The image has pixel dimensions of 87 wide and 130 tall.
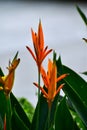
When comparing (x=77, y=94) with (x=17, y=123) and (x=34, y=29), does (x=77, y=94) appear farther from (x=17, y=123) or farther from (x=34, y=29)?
(x=34, y=29)

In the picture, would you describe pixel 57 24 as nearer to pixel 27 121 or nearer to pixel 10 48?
pixel 10 48

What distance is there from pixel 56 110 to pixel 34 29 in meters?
4.27

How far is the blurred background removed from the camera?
3775 mm

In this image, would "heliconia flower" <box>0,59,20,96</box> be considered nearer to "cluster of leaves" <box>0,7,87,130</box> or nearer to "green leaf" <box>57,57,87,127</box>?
"cluster of leaves" <box>0,7,87,130</box>

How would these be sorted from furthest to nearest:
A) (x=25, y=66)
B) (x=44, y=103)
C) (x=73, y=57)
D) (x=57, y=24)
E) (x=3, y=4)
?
(x=3, y=4)
(x=57, y=24)
(x=73, y=57)
(x=25, y=66)
(x=44, y=103)

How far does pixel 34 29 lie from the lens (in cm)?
498

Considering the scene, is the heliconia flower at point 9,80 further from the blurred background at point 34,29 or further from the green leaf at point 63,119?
the blurred background at point 34,29

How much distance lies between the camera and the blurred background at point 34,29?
3.78 meters

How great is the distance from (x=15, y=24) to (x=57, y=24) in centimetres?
59

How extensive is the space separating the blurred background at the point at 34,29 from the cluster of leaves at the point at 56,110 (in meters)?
2.48

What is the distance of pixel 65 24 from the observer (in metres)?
5.44

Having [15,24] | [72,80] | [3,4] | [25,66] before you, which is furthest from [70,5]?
[72,80]

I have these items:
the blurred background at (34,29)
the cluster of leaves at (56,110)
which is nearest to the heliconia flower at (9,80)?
the cluster of leaves at (56,110)

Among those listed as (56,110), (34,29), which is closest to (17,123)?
(56,110)
